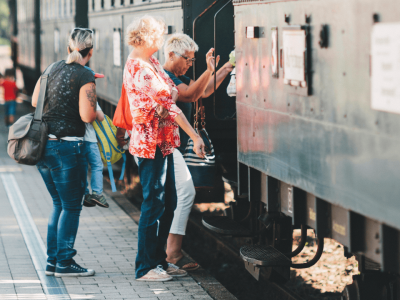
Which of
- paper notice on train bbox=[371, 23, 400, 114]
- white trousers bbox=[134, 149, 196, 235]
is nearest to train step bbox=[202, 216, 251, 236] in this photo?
white trousers bbox=[134, 149, 196, 235]

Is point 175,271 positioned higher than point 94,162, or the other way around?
point 94,162

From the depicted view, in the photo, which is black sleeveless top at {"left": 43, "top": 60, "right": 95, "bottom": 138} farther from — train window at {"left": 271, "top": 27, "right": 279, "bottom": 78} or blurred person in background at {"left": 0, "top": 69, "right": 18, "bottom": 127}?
blurred person in background at {"left": 0, "top": 69, "right": 18, "bottom": 127}

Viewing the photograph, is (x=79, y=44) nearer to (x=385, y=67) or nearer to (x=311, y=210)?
(x=311, y=210)

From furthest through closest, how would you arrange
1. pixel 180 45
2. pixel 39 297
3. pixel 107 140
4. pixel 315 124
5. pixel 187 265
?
pixel 187 265 → pixel 107 140 → pixel 180 45 → pixel 39 297 → pixel 315 124

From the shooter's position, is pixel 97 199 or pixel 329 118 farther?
pixel 97 199

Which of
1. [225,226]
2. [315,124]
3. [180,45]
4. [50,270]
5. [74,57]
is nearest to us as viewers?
[315,124]

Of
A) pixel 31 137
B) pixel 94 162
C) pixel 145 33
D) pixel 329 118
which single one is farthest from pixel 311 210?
pixel 94 162

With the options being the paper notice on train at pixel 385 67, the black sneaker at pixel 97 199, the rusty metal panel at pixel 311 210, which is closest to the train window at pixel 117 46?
the black sneaker at pixel 97 199

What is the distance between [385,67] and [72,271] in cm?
349

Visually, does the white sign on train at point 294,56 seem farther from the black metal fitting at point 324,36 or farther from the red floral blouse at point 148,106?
the red floral blouse at point 148,106

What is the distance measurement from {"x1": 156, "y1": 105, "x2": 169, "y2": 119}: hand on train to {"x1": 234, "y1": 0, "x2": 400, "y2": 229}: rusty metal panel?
23.5 inches

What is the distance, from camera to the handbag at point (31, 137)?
5.04 metres

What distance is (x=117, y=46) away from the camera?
9.39 m

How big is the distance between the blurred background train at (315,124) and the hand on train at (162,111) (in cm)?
52
